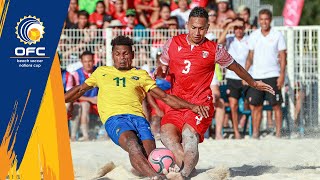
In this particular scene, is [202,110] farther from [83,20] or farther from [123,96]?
[83,20]

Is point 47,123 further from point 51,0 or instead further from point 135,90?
point 135,90

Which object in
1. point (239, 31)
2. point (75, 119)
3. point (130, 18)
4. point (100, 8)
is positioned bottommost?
point (75, 119)

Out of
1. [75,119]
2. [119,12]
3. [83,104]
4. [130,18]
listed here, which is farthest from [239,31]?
[75,119]

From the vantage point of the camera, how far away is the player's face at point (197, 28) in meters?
9.62

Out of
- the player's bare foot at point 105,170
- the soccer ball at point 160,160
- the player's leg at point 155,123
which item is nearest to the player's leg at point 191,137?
the soccer ball at point 160,160

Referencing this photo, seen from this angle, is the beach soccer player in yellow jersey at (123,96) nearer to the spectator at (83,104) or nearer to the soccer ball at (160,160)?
the soccer ball at (160,160)

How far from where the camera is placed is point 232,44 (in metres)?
15.5

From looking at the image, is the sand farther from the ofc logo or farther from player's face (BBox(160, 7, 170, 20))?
the ofc logo

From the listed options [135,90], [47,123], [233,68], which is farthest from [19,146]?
[233,68]

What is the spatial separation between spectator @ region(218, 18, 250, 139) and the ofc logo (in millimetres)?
8311

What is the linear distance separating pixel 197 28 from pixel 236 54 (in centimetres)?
590

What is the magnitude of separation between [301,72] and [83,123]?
4176mm

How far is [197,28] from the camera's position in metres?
9.66

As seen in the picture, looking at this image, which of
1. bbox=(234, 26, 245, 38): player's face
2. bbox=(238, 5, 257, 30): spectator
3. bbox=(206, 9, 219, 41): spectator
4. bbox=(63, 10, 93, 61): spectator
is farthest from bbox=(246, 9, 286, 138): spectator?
bbox=(63, 10, 93, 61): spectator
